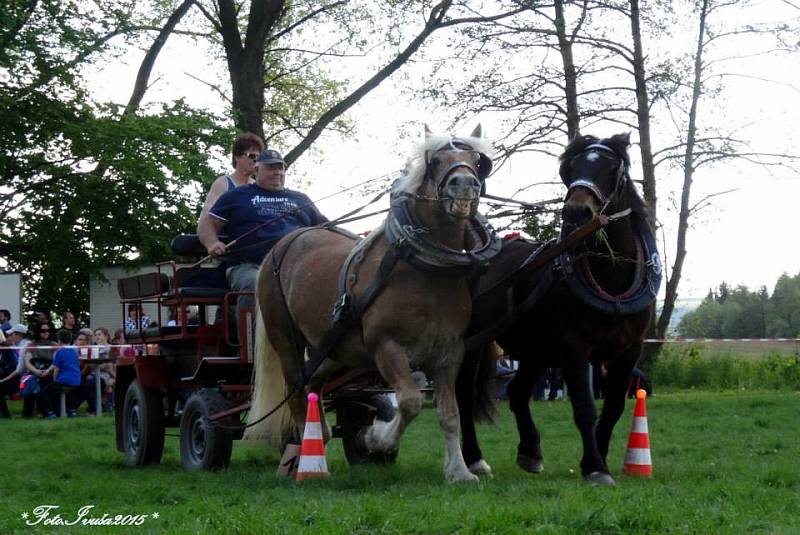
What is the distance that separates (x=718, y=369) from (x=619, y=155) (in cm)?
1588

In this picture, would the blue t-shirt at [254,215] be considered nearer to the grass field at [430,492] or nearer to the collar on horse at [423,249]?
the grass field at [430,492]

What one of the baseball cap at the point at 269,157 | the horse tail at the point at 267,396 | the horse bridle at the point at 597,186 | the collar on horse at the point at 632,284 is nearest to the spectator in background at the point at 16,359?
the baseball cap at the point at 269,157

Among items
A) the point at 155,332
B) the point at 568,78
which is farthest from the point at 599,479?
the point at 568,78

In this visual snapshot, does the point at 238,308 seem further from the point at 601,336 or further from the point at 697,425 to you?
the point at 697,425

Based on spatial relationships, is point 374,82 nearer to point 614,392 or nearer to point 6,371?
point 6,371

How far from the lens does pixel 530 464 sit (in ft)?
24.8

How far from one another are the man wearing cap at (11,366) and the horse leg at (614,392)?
10.9 meters

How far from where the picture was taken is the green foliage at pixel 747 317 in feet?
85.7

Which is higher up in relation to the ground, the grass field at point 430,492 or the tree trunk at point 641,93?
the tree trunk at point 641,93

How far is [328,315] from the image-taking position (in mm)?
7406

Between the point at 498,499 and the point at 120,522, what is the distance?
6.05ft

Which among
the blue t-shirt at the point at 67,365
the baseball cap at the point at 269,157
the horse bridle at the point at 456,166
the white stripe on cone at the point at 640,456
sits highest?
the baseball cap at the point at 269,157

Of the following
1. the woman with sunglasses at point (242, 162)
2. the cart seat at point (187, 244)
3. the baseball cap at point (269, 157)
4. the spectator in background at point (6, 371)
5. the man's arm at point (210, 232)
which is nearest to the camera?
the man's arm at point (210, 232)

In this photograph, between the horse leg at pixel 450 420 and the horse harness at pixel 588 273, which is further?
the horse harness at pixel 588 273
